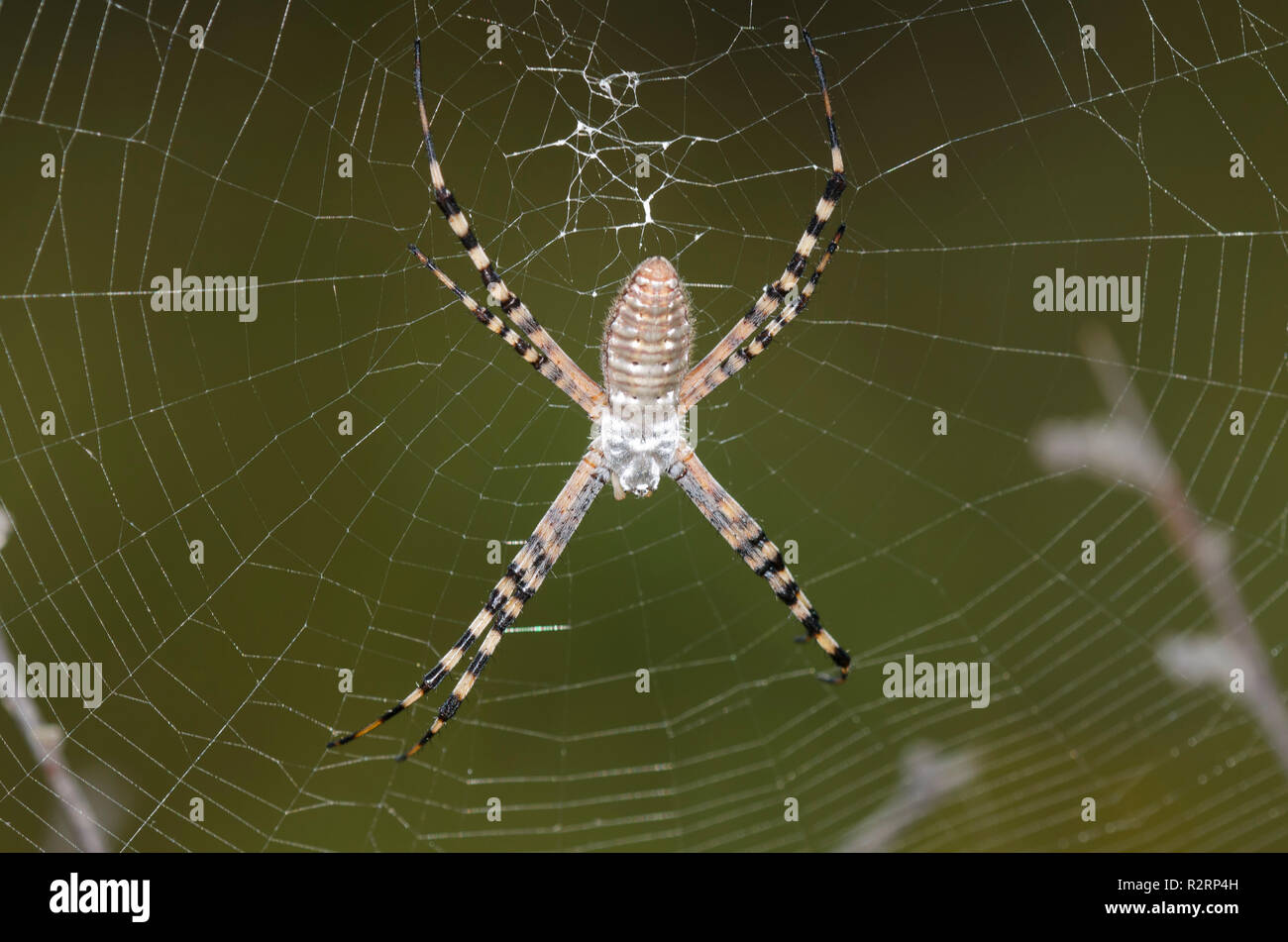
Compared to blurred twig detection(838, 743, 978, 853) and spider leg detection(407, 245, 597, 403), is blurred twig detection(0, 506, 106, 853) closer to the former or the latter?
spider leg detection(407, 245, 597, 403)

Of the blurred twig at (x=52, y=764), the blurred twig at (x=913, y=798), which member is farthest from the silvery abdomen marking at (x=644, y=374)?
the blurred twig at (x=52, y=764)

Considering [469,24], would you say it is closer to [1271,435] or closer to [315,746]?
[315,746]

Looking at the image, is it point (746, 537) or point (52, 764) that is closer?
point (52, 764)

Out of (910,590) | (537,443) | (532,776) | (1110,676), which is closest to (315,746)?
(532,776)

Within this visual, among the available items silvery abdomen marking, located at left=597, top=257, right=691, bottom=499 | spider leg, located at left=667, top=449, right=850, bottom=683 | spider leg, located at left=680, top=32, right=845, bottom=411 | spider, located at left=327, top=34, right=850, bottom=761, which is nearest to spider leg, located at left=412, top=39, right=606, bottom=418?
spider, located at left=327, top=34, right=850, bottom=761

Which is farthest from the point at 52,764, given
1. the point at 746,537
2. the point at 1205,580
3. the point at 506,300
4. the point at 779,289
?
the point at 746,537

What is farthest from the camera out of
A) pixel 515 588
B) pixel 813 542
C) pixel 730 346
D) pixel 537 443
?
pixel 813 542

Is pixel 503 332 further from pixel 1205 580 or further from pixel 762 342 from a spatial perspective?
pixel 1205 580
